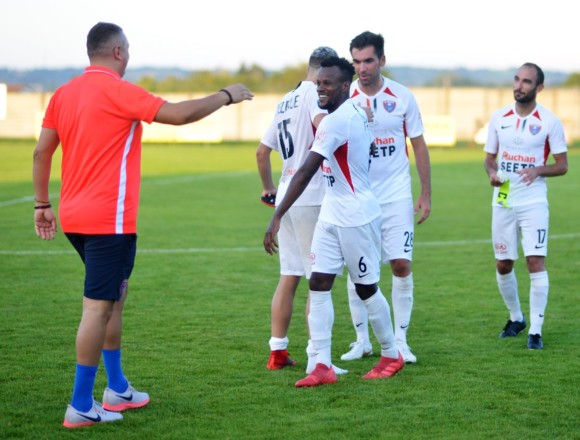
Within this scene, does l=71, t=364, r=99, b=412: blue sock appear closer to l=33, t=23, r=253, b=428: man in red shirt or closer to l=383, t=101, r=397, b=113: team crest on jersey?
l=33, t=23, r=253, b=428: man in red shirt

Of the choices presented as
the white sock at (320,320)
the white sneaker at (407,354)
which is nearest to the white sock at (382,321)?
the white sock at (320,320)

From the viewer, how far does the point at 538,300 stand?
8.63 meters

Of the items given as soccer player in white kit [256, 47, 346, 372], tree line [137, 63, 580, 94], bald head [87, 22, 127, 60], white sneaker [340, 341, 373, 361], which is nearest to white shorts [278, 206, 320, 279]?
soccer player in white kit [256, 47, 346, 372]

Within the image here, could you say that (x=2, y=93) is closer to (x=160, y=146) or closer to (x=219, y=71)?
(x=160, y=146)

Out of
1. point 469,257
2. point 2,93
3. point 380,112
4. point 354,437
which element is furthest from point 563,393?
point 2,93

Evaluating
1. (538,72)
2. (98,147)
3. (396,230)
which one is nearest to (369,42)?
(396,230)

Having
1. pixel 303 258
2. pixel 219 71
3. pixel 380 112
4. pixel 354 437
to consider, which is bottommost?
pixel 354 437

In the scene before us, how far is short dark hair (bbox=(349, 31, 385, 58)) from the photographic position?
25.5ft

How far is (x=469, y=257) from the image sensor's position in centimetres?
1361

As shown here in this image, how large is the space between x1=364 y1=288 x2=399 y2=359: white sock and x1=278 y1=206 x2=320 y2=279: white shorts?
0.57 m

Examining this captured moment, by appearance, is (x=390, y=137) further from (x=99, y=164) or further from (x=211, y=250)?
(x=211, y=250)

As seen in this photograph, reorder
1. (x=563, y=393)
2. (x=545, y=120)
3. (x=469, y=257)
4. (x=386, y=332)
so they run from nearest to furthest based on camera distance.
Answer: (x=563, y=393)
(x=386, y=332)
(x=545, y=120)
(x=469, y=257)

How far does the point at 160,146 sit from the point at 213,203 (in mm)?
25451

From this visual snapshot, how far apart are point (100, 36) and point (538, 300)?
15.0 ft
